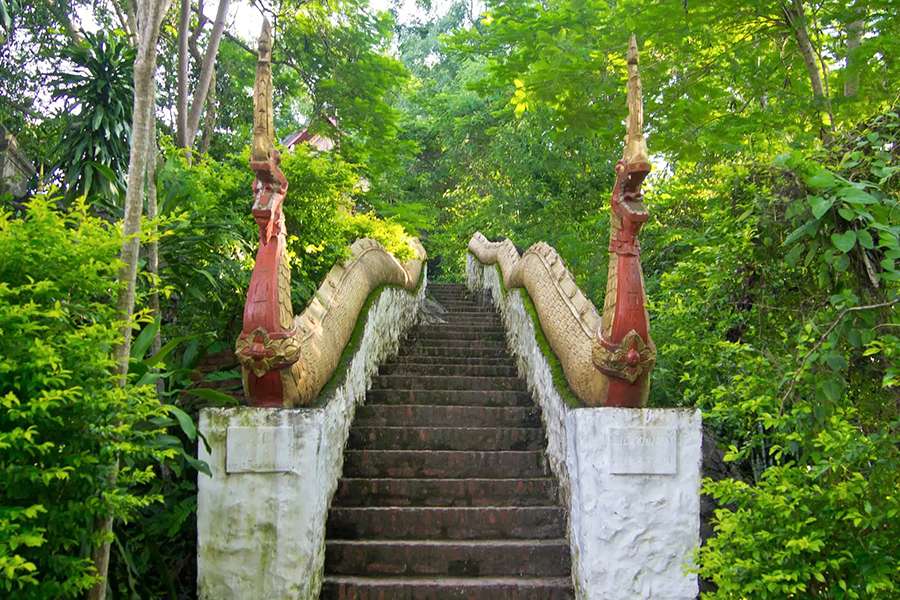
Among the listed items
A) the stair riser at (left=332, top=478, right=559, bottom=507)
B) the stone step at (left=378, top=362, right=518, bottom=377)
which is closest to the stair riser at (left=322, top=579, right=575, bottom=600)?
the stair riser at (left=332, top=478, right=559, bottom=507)

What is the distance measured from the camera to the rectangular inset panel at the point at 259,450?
3748 mm

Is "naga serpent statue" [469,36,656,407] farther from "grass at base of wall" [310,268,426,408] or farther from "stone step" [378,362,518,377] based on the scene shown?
"stone step" [378,362,518,377]

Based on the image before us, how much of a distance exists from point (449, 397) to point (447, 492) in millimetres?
1273

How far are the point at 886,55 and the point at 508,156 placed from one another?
196 inches

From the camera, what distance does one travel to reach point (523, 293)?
671 centimetres

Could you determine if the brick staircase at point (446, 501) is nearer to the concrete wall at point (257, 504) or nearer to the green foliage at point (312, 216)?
the concrete wall at point (257, 504)

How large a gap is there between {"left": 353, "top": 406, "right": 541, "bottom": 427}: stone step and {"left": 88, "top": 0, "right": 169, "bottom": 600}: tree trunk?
263 cm

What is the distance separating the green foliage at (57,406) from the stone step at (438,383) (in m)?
3.37

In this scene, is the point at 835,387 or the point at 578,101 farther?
the point at 578,101

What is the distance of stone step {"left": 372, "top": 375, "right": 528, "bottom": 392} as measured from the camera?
20.9 ft

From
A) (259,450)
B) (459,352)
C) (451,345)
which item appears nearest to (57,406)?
(259,450)

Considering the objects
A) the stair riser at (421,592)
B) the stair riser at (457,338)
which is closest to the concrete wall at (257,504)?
the stair riser at (421,592)

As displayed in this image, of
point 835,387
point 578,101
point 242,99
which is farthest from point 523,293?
point 242,99

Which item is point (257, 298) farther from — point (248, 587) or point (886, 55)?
point (886, 55)
